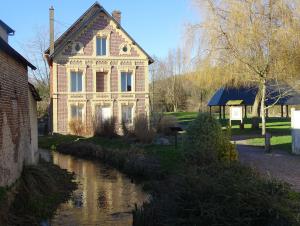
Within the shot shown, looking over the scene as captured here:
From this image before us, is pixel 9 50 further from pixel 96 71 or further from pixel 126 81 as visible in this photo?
pixel 126 81

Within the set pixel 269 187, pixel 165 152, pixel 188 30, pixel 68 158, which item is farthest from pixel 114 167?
pixel 269 187

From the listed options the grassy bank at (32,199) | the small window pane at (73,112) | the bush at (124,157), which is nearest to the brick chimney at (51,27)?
the small window pane at (73,112)

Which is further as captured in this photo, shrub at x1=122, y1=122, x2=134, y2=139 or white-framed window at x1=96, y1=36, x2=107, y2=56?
white-framed window at x1=96, y1=36, x2=107, y2=56

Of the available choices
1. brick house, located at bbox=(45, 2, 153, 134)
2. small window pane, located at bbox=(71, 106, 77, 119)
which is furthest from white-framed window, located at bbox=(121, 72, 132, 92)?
small window pane, located at bbox=(71, 106, 77, 119)

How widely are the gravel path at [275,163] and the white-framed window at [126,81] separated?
17.5 m

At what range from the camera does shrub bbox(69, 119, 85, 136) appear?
3462 centimetres

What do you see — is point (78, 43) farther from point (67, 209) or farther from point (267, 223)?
point (267, 223)

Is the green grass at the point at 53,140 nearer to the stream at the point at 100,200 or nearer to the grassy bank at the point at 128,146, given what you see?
the grassy bank at the point at 128,146

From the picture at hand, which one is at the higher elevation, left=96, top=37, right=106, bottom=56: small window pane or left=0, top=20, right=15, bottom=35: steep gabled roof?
left=96, top=37, right=106, bottom=56: small window pane

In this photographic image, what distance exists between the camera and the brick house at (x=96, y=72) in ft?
118

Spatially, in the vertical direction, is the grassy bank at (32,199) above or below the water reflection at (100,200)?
above

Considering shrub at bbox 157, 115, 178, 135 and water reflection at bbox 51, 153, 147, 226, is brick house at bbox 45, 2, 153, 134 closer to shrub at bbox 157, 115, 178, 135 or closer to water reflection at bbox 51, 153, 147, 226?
shrub at bbox 157, 115, 178, 135

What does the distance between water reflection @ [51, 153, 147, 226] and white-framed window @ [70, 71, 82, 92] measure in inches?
624

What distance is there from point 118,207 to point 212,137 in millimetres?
3400
